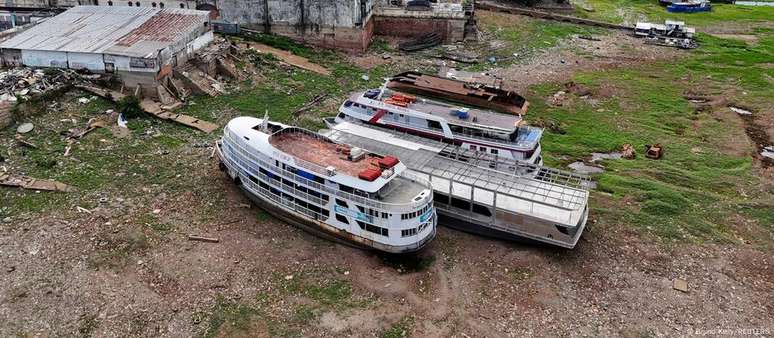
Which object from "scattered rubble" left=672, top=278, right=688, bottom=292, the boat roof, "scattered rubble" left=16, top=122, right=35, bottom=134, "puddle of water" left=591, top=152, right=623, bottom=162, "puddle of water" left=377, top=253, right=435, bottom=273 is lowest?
"scattered rubble" left=672, top=278, right=688, bottom=292

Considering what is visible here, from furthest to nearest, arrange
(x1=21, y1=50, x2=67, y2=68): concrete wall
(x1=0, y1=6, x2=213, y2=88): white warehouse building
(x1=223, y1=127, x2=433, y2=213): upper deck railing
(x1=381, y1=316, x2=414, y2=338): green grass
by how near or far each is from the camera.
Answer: (x1=21, y1=50, x2=67, y2=68): concrete wall < (x1=0, y1=6, x2=213, y2=88): white warehouse building < (x1=223, y1=127, x2=433, y2=213): upper deck railing < (x1=381, y1=316, x2=414, y2=338): green grass

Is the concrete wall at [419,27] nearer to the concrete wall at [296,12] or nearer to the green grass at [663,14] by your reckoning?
the concrete wall at [296,12]

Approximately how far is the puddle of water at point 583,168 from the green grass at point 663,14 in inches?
1412

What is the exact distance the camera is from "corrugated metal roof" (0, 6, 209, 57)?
105 feet

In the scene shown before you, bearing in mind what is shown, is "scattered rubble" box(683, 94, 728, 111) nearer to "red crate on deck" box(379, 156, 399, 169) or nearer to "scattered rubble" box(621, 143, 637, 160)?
"scattered rubble" box(621, 143, 637, 160)

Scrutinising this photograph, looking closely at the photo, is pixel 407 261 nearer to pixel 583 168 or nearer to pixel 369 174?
pixel 369 174

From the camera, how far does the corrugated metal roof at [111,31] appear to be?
32125 millimetres

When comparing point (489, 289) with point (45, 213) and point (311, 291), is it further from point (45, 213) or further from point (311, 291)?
point (45, 213)

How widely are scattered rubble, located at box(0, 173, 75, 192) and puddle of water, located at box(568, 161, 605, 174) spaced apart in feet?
73.2

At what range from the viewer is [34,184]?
23422 millimetres

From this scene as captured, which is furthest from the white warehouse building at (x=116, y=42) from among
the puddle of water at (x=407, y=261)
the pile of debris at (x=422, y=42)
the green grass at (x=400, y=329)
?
the green grass at (x=400, y=329)

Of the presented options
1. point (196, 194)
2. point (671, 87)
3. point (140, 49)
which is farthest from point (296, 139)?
point (671, 87)

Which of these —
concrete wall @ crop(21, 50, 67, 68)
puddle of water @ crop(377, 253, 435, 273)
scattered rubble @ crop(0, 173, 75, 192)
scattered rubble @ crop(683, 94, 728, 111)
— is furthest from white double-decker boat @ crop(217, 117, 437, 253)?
scattered rubble @ crop(683, 94, 728, 111)

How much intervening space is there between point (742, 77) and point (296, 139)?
3520 centimetres
